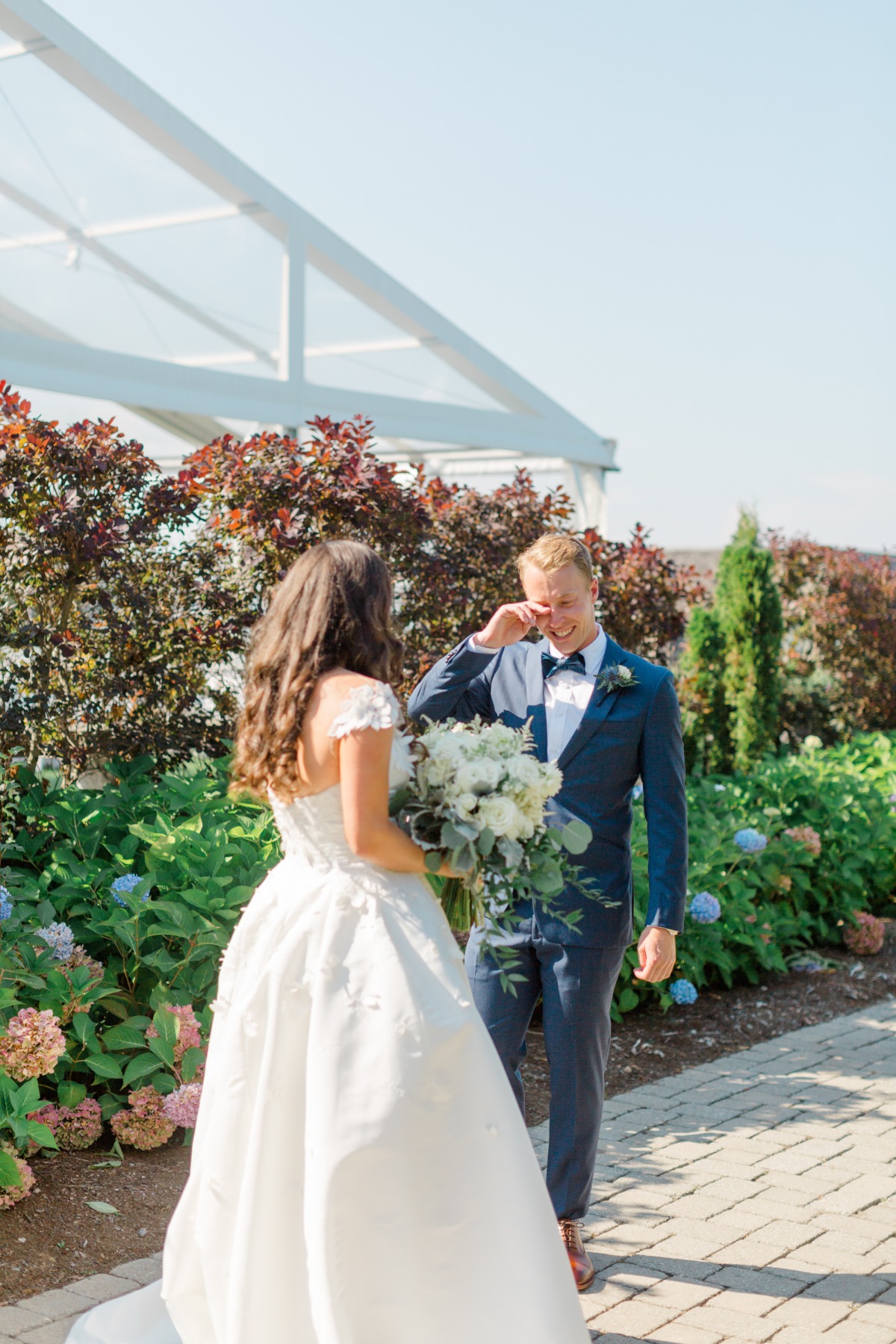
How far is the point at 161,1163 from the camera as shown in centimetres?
395

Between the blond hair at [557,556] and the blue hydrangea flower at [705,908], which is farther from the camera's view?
the blue hydrangea flower at [705,908]

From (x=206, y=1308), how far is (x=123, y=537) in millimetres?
3778

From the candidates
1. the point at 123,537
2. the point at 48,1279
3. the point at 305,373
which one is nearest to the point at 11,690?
the point at 123,537

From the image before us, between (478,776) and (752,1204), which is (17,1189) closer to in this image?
(478,776)

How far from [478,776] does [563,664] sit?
877 millimetres

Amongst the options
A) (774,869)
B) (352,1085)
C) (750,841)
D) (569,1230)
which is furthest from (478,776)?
(774,869)

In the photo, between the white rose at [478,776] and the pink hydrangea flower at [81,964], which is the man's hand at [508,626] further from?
the pink hydrangea flower at [81,964]

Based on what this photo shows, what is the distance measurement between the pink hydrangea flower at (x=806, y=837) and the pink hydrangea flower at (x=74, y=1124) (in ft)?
14.2

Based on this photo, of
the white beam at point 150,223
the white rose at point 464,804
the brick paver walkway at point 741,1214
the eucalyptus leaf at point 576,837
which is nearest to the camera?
the white rose at point 464,804

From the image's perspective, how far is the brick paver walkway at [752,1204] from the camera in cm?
319

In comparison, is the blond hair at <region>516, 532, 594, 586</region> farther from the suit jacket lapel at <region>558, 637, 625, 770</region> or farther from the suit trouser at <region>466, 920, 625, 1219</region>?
the suit trouser at <region>466, 920, 625, 1219</region>

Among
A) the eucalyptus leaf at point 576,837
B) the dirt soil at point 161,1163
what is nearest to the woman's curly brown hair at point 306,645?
the eucalyptus leaf at point 576,837

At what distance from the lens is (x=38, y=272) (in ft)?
27.1

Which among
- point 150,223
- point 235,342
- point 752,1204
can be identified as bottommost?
point 752,1204
